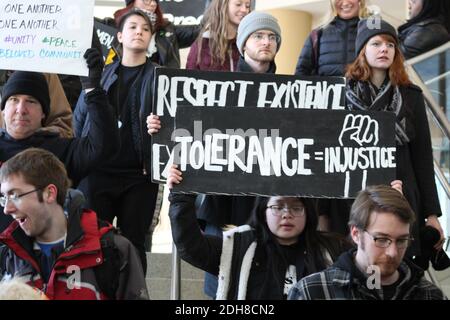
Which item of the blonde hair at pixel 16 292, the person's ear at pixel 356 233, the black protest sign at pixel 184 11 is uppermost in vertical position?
the black protest sign at pixel 184 11

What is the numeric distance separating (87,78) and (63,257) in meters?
1.51

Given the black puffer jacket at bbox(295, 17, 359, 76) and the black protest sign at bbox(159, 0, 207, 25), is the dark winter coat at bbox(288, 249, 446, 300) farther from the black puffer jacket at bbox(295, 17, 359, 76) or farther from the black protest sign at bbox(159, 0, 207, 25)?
the black protest sign at bbox(159, 0, 207, 25)

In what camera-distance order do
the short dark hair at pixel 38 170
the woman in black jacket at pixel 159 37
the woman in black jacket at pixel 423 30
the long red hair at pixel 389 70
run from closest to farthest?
the short dark hair at pixel 38 170 < the long red hair at pixel 389 70 < the woman in black jacket at pixel 159 37 < the woman in black jacket at pixel 423 30

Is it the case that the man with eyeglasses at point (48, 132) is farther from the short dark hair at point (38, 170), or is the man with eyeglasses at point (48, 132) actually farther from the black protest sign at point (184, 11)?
the black protest sign at point (184, 11)


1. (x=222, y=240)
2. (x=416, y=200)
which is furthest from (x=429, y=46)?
(x=222, y=240)

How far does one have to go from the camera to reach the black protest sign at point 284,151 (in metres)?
4.81

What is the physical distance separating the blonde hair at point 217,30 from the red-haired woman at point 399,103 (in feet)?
3.28

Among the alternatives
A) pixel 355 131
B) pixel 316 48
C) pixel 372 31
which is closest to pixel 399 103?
pixel 372 31

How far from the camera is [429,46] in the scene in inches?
304

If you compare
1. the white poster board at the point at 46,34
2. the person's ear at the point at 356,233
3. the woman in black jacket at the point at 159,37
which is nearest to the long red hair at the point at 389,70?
the white poster board at the point at 46,34

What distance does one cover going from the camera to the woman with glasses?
466cm

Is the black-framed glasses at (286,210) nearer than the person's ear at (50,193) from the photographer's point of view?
No
